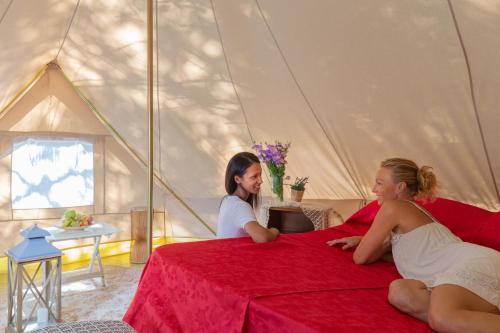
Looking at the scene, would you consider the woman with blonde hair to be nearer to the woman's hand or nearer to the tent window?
the woman's hand

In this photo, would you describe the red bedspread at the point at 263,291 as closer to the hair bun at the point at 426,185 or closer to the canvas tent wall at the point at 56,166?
the hair bun at the point at 426,185

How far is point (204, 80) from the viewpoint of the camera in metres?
3.89

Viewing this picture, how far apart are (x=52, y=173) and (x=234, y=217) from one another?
9.28 ft

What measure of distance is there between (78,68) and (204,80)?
49.8 inches

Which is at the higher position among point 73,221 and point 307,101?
point 307,101

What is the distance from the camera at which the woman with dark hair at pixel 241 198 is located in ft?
6.83

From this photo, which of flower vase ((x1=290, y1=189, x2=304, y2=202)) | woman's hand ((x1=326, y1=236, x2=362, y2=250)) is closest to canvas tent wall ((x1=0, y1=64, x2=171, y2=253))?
flower vase ((x1=290, y1=189, x2=304, y2=202))

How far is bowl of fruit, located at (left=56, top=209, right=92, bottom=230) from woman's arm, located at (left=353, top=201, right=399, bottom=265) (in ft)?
7.71

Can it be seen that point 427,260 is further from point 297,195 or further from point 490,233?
point 297,195

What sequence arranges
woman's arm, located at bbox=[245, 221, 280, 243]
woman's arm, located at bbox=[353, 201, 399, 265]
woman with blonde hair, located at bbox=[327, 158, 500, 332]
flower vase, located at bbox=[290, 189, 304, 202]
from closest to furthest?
woman with blonde hair, located at bbox=[327, 158, 500, 332]
woman's arm, located at bbox=[353, 201, 399, 265]
woman's arm, located at bbox=[245, 221, 280, 243]
flower vase, located at bbox=[290, 189, 304, 202]

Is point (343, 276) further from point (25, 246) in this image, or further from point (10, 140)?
point (10, 140)

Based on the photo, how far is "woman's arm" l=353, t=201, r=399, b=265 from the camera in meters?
1.63

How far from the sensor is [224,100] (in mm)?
3963

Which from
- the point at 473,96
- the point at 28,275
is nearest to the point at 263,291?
the point at 28,275
